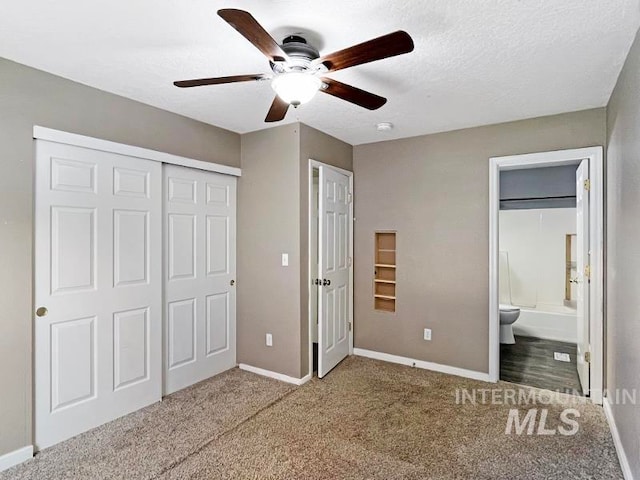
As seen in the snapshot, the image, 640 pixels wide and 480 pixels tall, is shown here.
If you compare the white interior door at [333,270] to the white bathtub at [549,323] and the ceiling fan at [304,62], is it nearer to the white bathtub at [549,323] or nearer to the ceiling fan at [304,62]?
the ceiling fan at [304,62]

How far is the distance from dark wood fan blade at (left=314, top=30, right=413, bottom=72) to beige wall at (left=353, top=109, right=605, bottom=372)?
223 cm

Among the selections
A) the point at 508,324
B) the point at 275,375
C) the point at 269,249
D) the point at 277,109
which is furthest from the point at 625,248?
the point at 275,375

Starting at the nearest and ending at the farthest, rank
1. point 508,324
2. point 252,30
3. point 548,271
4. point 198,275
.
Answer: point 252,30
point 198,275
point 508,324
point 548,271

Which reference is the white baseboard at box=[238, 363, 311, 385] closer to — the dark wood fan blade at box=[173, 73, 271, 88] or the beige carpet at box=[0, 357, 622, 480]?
the beige carpet at box=[0, 357, 622, 480]

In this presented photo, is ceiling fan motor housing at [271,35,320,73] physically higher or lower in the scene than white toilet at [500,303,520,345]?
higher

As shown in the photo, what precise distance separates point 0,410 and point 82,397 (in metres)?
0.46

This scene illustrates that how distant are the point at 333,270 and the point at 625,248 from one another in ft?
7.62

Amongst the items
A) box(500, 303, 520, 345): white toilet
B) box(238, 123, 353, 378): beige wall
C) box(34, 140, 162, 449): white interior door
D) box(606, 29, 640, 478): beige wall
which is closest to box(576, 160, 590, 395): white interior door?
box(606, 29, 640, 478): beige wall

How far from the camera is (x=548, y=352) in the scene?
422cm

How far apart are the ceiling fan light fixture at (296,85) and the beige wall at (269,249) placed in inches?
60.0

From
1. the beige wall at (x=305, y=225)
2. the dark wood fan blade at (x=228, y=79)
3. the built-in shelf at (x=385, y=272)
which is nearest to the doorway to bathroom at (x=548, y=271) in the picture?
the built-in shelf at (x=385, y=272)

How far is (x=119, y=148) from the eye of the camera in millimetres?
2637

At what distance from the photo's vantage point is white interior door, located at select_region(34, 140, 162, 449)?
232 cm

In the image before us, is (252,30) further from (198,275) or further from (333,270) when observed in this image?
(333,270)
